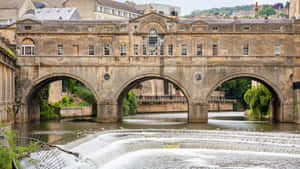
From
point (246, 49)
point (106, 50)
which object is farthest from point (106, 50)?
point (246, 49)

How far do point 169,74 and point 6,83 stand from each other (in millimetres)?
14409

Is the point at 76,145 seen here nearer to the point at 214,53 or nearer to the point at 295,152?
the point at 295,152

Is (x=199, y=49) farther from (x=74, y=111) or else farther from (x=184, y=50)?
(x=74, y=111)

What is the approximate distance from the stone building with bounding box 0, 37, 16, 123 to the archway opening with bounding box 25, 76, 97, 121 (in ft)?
9.14

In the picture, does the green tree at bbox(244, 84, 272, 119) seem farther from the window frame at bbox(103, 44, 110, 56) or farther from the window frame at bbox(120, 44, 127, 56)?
the window frame at bbox(103, 44, 110, 56)

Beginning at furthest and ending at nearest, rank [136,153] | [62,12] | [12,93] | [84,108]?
[62,12] < [84,108] < [12,93] < [136,153]

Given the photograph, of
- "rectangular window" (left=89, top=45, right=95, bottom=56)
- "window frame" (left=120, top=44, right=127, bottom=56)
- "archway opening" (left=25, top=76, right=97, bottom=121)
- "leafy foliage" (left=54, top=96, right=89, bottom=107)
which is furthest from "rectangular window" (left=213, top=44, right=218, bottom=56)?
"leafy foliage" (left=54, top=96, right=89, bottom=107)

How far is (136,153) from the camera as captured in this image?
1017 inches

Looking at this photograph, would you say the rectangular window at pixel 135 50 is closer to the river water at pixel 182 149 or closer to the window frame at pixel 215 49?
the window frame at pixel 215 49

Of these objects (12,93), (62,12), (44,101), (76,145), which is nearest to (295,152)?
(76,145)

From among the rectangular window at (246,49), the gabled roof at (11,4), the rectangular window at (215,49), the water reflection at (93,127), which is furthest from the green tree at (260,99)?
the gabled roof at (11,4)

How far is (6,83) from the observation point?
3625 cm

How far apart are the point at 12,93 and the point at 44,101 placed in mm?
8483

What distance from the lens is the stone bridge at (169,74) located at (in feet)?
132
